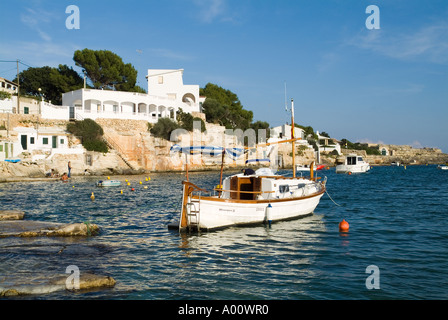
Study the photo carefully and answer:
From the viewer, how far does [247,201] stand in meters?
17.3

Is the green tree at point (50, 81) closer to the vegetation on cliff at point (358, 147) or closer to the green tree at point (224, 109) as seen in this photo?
the green tree at point (224, 109)

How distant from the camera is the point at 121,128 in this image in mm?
60188

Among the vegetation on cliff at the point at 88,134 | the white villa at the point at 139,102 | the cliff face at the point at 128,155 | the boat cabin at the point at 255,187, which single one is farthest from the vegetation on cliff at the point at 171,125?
the boat cabin at the point at 255,187

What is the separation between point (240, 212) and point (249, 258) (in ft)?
15.2

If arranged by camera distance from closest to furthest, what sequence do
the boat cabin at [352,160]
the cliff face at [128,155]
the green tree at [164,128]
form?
the cliff face at [128,155] < the green tree at [164,128] < the boat cabin at [352,160]

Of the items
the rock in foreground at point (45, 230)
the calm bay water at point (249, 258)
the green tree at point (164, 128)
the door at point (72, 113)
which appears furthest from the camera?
the green tree at point (164, 128)

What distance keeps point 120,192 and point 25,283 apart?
83.3 ft

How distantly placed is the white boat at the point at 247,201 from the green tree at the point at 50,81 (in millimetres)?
59295

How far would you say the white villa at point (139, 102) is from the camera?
59000 mm

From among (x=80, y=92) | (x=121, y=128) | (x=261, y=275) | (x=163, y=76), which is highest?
(x=163, y=76)

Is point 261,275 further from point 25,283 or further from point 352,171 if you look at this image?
point 352,171

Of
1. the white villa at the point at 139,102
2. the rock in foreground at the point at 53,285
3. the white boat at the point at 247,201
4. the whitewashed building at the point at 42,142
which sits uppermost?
the white villa at the point at 139,102

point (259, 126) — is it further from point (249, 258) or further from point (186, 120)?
point (249, 258)
